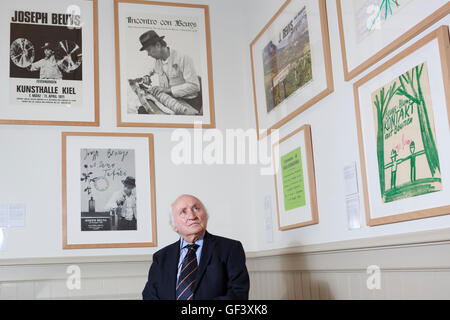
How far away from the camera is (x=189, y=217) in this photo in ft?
9.25

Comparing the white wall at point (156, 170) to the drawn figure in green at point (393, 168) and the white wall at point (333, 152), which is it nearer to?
the white wall at point (333, 152)

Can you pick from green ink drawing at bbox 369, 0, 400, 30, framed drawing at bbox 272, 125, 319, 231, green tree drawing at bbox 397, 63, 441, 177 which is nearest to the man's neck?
framed drawing at bbox 272, 125, 319, 231

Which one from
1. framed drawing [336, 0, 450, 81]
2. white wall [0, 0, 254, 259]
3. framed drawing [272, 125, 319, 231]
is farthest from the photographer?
white wall [0, 0, 254, 259]

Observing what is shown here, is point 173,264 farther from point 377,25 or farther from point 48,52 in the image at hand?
point 48,52

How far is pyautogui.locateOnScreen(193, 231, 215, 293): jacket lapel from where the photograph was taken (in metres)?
2.70

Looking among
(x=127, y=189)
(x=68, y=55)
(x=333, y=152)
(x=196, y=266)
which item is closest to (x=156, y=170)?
(x=127, y=189)

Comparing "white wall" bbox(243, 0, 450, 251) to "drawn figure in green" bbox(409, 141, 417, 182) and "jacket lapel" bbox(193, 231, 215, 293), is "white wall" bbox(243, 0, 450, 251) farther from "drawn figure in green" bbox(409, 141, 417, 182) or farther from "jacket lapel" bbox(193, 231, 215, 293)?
"jacket lapel" bbox(193, 231, 215, 293)

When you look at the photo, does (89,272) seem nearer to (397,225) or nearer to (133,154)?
(133,154)

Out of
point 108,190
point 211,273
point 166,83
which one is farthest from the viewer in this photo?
point 166,83

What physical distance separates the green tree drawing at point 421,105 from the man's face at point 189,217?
46.3 inches

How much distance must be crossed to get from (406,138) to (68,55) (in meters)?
2.59

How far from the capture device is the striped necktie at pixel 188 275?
2.70 metres

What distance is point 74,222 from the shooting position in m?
3.70

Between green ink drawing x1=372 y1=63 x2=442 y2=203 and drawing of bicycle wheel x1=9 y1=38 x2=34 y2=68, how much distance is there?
8.17 feet
